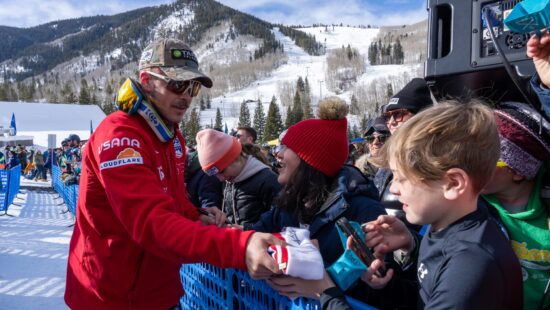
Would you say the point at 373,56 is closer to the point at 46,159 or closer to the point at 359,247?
the point at 46,159

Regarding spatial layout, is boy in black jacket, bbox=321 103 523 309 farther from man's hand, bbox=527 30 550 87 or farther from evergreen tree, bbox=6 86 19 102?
evergreen tree, bbox=6 86 19 102

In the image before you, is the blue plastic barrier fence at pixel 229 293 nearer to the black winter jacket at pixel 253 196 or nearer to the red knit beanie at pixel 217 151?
the black winter jacket at pixel 253 196

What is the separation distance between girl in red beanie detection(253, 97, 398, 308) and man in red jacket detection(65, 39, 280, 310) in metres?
0.54

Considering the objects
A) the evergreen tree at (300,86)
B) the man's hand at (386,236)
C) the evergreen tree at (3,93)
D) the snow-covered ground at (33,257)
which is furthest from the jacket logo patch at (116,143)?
the evergreen tree at (3,93)

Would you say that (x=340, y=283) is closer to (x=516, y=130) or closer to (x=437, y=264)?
(x=437, y=264)

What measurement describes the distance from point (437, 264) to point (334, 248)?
2.34 feet

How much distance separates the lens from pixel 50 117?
5328 centimetres

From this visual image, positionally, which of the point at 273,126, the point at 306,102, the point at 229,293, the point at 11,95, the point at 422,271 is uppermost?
the point at 11,95

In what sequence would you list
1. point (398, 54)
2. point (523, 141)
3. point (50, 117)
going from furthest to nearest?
point (398, 54), point (50, 117), point (523, 141)

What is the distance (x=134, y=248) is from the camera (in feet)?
5.83

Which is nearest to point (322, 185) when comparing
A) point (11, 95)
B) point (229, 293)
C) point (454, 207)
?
point (229, 293)

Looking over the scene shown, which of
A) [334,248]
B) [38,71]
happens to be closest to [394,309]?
[334,248]

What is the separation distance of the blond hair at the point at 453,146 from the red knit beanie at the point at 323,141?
874 mm

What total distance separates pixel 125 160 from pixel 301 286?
814 mm
